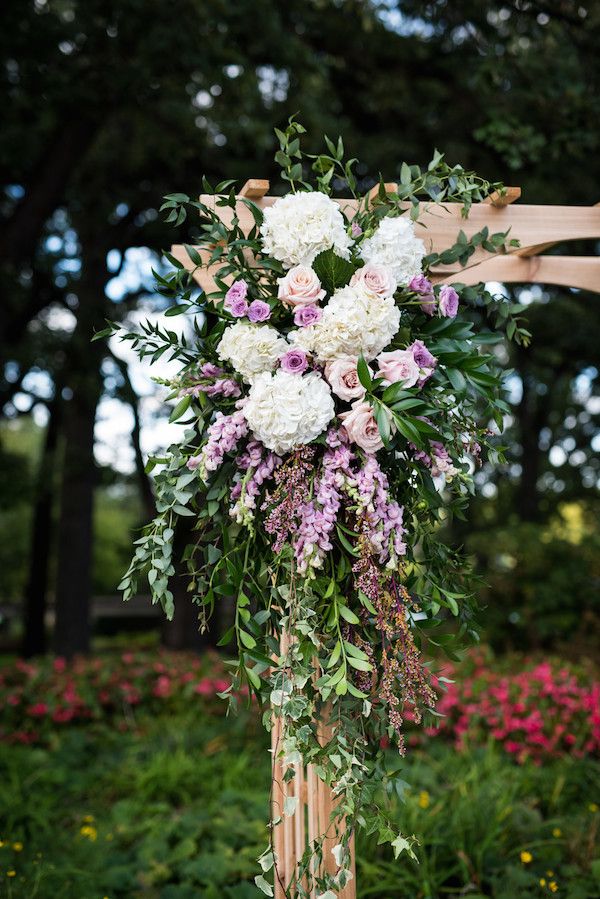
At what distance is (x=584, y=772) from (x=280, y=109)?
5.72 m

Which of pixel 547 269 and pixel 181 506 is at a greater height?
pixel 547 269

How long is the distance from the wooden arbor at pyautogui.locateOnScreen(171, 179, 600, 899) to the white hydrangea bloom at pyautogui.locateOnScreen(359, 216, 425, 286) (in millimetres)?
254

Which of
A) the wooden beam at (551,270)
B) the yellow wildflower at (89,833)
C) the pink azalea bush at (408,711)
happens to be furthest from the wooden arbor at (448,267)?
the pink azalea bush at (408,711)

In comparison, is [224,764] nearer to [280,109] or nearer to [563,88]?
[563,88]

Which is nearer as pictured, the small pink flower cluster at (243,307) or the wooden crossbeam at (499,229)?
the small pink flower cluster at (243,307)

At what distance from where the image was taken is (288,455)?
83.4 inches

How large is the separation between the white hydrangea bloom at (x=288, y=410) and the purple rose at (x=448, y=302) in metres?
0.43

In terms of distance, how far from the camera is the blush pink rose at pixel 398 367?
200cm

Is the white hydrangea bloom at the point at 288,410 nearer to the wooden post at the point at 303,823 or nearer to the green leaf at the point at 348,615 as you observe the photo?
the green leaf at the point at 348,615

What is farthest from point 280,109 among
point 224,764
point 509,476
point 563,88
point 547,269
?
point 509,476

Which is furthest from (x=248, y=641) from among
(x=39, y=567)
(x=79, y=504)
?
(x=39, y=567)

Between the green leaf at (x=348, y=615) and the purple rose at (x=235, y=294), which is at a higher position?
the purple rose at (x=235, y=294)

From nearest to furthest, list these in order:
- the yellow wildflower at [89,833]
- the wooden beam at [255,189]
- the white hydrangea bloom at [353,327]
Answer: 1. the white hydrangea bloom at [353,327]
2. the wooden beam at [255,189]
3. the yellow wildflower at [89,833]

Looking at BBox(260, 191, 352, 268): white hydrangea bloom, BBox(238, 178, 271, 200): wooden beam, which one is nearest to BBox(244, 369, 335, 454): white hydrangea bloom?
BBox(260, 191, 352, 268): white hydrangea bloom
